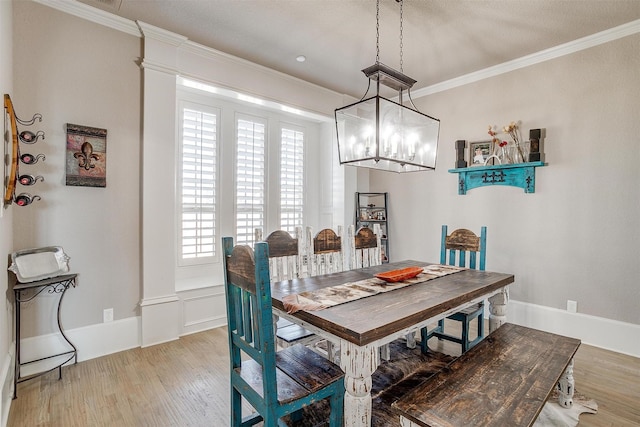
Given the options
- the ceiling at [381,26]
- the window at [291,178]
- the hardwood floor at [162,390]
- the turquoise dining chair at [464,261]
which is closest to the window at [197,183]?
the ceiling at [381,26]

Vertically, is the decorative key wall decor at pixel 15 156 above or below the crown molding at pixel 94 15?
below

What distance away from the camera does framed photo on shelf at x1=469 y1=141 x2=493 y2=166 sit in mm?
3730

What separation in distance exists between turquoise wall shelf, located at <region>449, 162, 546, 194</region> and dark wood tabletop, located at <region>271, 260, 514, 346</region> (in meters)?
1.54

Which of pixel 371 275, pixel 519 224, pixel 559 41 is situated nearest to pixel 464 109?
pixel 559 41

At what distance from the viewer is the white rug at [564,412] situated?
1.88m

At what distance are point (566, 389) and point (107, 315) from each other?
3588 mm

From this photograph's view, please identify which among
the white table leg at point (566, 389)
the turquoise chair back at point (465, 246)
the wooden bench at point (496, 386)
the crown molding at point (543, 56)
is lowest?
the white table leg at point (566, 389)

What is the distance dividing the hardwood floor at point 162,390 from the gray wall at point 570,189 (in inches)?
29.0

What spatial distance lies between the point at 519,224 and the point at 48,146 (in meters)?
4.61

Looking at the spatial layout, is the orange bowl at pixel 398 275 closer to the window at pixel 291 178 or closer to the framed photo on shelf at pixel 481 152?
the framed photo on shelf at pixel 481 152

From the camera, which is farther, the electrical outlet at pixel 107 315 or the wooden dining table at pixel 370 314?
the electrical outlet at pixel 107 315

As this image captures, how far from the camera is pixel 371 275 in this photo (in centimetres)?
242

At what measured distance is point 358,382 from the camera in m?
1.37

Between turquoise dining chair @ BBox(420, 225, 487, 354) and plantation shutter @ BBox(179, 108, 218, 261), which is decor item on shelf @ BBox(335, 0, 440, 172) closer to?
turquoise dining chair @ BBox(420, 225, 487, 354)
